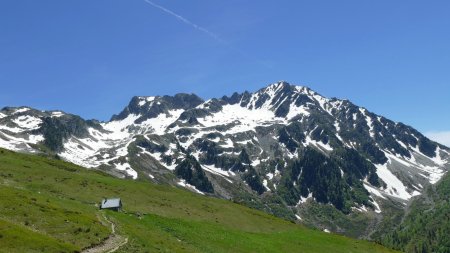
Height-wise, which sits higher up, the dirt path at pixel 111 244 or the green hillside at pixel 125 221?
the green hillside at pixel 125 221

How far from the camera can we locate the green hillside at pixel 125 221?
53062 mm

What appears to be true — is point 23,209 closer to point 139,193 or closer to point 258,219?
point 139,193

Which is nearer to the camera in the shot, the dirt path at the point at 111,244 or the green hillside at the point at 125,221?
the dirt path at the point at 111,244

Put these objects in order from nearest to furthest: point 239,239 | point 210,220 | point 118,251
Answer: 1. point 118,251
2. point 239,239
3. point 210,220

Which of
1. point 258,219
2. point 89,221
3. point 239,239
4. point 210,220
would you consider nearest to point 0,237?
point 89,221

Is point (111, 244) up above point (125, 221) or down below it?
below

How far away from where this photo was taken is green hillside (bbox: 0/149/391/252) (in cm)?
5306

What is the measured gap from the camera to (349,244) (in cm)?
9462

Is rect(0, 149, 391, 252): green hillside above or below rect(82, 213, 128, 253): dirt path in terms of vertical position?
above

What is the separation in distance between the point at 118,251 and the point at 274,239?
42373mm

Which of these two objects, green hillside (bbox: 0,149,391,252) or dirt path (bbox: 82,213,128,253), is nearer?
dirt path (bbox: 82,213,128,253)

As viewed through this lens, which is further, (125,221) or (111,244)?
(125,221)

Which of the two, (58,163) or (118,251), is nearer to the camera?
(118,251)

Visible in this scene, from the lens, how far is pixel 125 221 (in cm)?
7094
